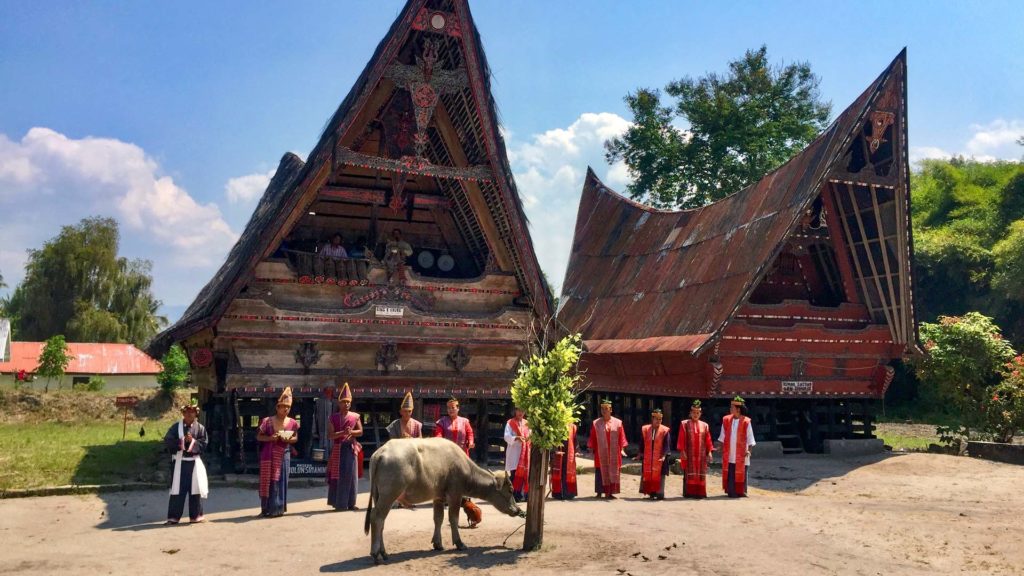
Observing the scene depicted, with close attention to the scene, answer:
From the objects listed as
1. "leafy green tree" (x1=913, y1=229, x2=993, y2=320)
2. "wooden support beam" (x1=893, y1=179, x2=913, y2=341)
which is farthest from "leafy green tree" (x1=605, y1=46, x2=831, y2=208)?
"wooden support beam" (x1=893, y1=179, x2=913, y2=341)

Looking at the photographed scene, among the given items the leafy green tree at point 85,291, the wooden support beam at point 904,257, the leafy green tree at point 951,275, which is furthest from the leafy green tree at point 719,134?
the leafy green tree at point 85,291

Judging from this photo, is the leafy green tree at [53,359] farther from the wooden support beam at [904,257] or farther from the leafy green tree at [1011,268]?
the leafy green tree at [1011,268]

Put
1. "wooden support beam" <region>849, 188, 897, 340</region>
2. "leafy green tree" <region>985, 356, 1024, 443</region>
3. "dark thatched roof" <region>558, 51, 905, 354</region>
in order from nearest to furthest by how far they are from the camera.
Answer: "dark thatched roof" <region>558, 51, 905, 354</region>, "leafy green tree" <region>985, 356, 1024, 443</region>, "wooden support beam" <region>849, 188, 897, 340</region>

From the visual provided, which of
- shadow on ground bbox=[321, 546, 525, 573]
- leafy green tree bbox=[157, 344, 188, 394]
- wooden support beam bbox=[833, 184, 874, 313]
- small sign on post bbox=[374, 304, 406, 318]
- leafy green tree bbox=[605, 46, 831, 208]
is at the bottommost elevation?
shadow on ground bbox=[321, 546, 525, 573]

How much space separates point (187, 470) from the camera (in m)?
11.3

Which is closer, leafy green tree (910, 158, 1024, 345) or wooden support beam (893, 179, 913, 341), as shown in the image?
wooden support beam (893, 179, 913, 341)

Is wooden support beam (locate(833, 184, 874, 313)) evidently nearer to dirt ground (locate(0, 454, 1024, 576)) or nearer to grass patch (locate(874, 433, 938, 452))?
grass patch (locate(874, 433, 938, 452))

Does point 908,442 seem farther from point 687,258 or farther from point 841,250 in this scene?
point 687,258

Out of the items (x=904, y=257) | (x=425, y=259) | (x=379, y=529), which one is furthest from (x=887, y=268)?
(x=379, y=529)

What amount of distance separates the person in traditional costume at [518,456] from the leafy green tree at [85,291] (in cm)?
4327

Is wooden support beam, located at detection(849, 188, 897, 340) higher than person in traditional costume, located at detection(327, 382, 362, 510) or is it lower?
higher

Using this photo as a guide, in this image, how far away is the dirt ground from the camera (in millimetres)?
8734

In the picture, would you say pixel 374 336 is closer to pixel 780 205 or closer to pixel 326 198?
pixel 326 198

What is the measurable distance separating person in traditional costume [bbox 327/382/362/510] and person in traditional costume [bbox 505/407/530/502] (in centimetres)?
247
